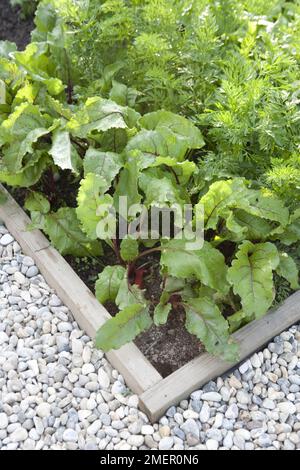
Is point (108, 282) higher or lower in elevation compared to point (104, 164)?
lower

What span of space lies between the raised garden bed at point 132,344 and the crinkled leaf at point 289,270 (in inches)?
6.6

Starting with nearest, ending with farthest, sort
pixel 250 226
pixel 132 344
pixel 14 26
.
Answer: pixel 132 344
pixel 250 226
pixel 14 26

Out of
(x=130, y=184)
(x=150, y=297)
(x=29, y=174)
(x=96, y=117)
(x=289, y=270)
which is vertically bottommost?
(x=150, y=297)

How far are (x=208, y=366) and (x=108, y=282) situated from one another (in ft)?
1.79

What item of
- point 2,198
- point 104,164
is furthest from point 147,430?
point 2,198

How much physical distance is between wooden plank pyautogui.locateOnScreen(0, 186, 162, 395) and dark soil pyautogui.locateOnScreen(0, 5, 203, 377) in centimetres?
11

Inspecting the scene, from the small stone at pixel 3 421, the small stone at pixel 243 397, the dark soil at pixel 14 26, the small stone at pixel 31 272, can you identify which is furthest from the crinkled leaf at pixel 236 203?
the dark soil at pixel 14 26

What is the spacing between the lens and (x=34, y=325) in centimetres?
271

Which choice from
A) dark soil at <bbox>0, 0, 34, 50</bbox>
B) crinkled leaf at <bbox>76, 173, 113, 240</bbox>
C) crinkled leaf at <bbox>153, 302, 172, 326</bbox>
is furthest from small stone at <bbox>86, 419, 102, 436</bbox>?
dark soil at <bbox>0, 0, 34, 50</bbox>

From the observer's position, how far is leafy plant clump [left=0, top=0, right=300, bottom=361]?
247 centimetres

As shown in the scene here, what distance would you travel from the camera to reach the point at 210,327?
2.44 meters

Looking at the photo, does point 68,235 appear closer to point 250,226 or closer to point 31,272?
point 31,272

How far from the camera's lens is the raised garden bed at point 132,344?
2.38m

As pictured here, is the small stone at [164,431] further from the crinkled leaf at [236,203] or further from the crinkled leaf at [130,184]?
the crinkled leaf at [130,184]
